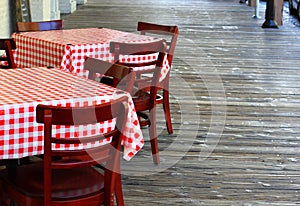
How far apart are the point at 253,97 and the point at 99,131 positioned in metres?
3.88

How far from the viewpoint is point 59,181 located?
2916mm

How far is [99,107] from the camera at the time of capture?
104 inches

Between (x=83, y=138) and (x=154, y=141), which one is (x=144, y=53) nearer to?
(x=154, y=141)

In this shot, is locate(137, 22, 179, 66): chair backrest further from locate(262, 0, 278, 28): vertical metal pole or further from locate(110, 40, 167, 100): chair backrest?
locate(262, 0, 278, 28): vertical metal pole

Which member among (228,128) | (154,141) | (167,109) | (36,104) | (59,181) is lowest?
(228,128)

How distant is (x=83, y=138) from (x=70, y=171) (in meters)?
0.45

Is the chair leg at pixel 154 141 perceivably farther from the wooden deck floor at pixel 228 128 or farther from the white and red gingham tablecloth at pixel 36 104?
the white and red gingham tablecloth at pixel 36 104

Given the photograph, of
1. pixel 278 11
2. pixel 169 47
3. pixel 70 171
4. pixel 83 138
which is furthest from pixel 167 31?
pixel 278 11

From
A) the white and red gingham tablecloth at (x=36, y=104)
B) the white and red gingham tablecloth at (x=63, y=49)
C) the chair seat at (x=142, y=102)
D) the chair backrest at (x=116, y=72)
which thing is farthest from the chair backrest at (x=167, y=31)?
the white and red gingham tablecloth at (x=36, y=104)

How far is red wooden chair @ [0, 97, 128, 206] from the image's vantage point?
8.45ft

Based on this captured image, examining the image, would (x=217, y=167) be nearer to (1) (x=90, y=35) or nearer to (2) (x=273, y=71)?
(1) (x=90, y=35)

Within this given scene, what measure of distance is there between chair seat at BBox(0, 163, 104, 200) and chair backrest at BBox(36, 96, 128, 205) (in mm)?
89

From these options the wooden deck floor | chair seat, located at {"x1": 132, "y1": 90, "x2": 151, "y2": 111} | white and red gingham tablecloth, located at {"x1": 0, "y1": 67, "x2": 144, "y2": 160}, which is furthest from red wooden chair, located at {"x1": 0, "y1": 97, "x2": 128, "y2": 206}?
chair seat, located at {"x1": 132, "y1": 90, "x2": 151, "y2": 111}

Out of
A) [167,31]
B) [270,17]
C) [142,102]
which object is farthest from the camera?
[270,17]
